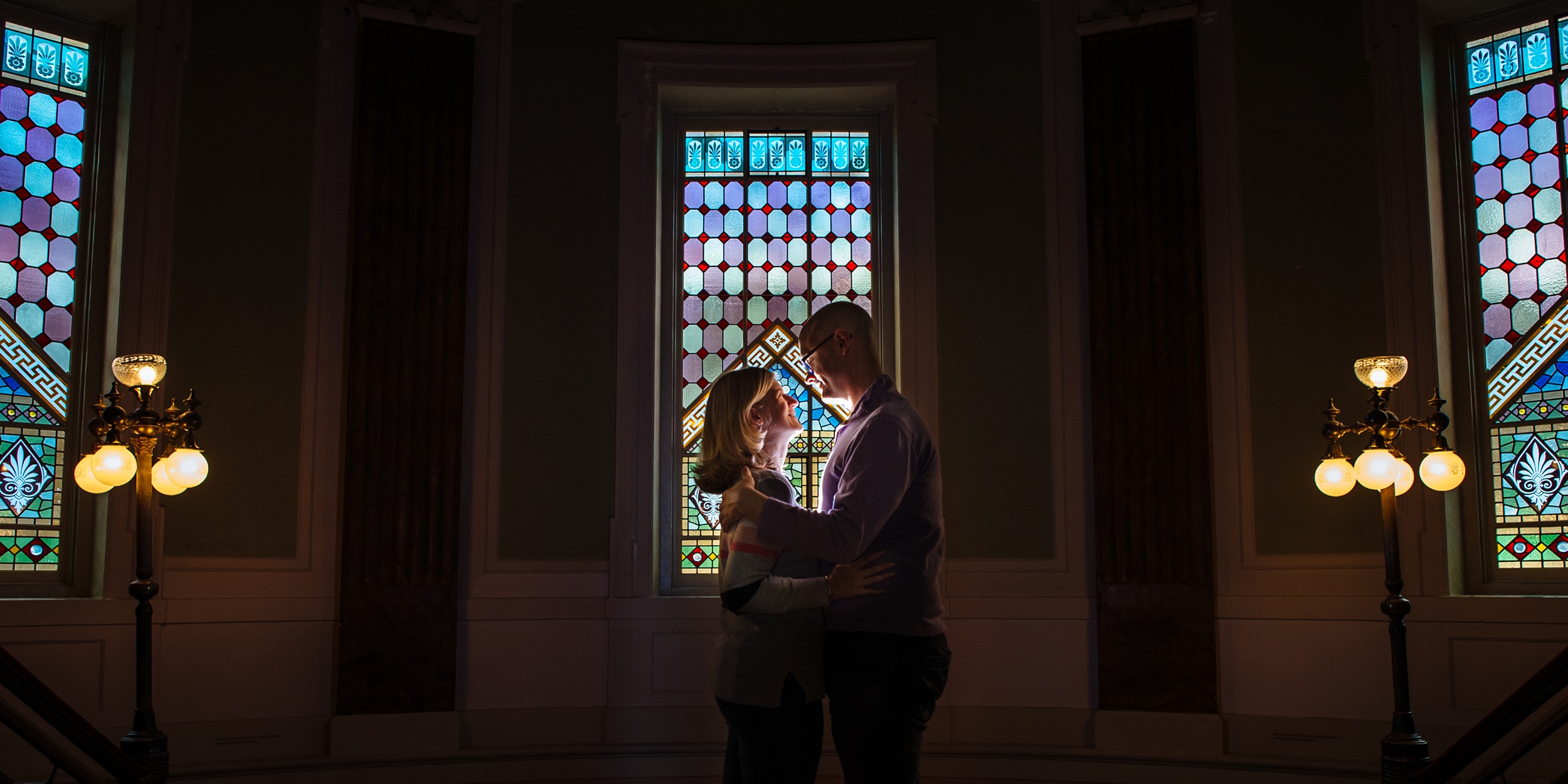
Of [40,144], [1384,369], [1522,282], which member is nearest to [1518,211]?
[1522,282]

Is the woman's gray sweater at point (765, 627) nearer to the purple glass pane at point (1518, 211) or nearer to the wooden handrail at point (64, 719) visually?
the wooden handrail at point (64, 719)

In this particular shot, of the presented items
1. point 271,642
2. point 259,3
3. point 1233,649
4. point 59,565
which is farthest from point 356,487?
point 1233,649

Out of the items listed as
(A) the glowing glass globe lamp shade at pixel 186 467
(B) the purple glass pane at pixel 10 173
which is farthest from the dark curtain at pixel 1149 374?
(B) the purple glass pane at pixel 10 173

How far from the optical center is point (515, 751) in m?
5.20

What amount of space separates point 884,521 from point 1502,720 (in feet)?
6.13

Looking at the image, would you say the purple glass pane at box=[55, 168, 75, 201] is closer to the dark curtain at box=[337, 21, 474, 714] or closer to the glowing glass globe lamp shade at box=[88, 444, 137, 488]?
the dark curtain at box=[337, 21, 474, 714]

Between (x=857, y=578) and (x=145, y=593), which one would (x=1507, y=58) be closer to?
(x=857, y=578)

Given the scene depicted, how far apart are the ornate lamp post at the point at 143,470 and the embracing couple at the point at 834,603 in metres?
2.44

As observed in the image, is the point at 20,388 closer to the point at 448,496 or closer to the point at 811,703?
the point at 448,496

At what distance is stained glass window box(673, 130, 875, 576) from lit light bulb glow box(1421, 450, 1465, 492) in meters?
2.64

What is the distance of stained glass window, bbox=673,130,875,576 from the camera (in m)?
5.89

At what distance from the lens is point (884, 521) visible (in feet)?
8.79

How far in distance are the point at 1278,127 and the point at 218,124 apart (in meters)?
4.85

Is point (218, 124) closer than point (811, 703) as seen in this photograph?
No
